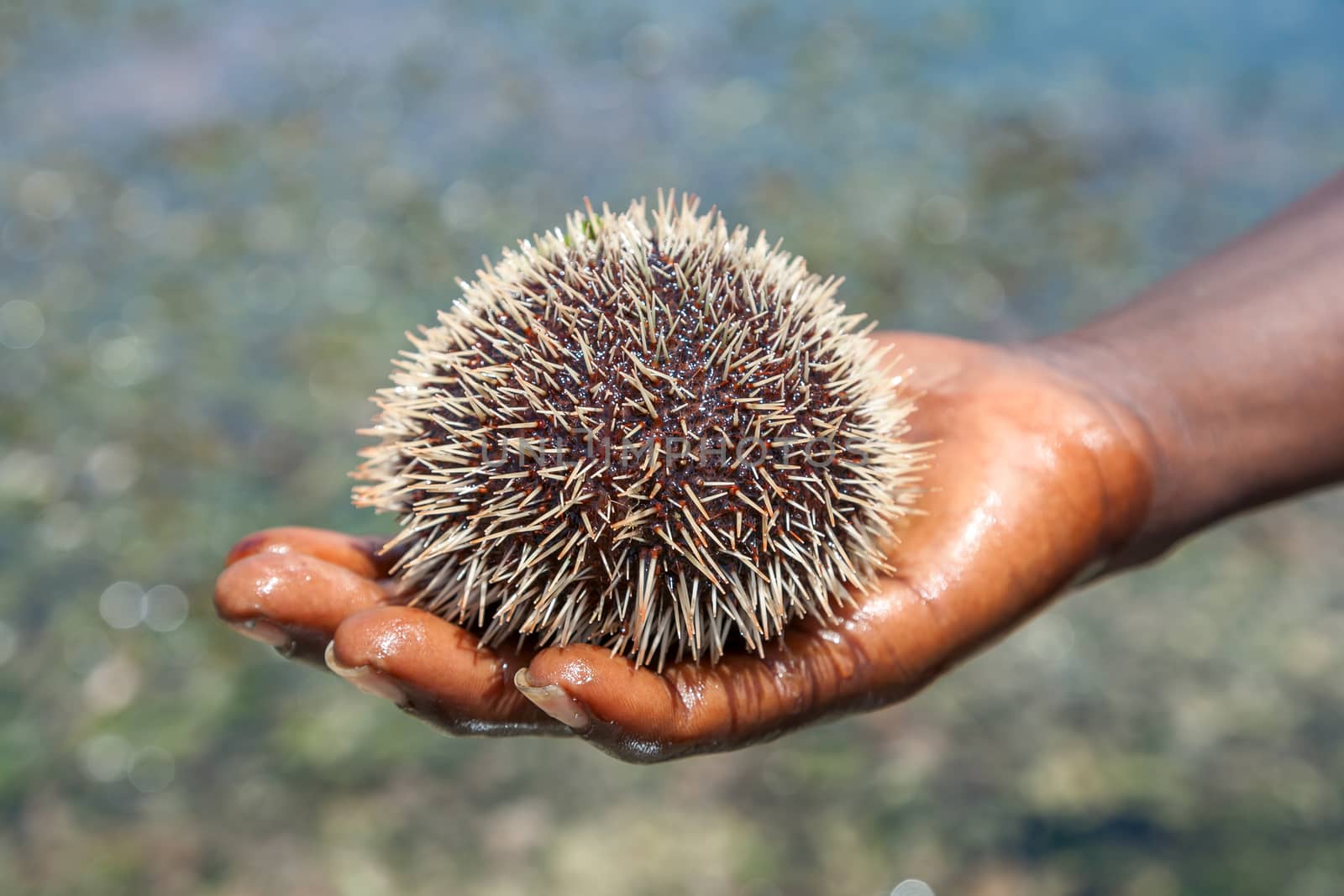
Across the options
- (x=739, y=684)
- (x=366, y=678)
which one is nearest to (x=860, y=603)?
(x=739, y=684)

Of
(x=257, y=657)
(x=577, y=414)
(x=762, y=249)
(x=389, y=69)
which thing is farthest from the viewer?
(x=389, y=69)

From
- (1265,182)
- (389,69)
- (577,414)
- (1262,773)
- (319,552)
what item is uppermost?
(389,69)

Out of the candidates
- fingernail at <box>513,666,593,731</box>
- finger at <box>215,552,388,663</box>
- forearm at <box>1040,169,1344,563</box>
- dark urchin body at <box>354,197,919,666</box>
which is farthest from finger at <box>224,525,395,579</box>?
forearm at <box>1040,169,1344,563</box>

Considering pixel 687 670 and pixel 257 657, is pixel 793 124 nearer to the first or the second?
pixel 257 657

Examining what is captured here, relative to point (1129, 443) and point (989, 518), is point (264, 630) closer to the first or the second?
point (989, 518)

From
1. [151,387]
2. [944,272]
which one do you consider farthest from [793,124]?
[151,387]

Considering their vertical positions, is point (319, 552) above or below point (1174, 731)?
above

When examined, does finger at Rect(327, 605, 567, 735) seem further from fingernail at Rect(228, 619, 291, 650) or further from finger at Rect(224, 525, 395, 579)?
finger at Rect(224, 525, 395, 579)
